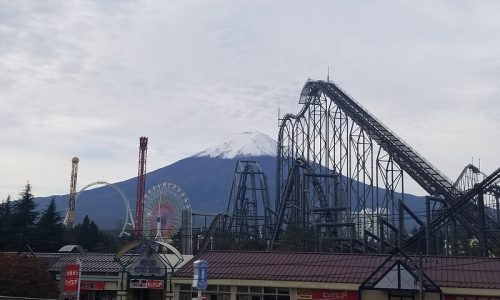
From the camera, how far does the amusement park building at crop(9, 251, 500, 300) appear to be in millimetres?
26906

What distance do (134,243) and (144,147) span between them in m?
55.9

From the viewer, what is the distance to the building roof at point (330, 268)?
27.5m

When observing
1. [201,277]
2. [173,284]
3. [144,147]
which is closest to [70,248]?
[173,284]

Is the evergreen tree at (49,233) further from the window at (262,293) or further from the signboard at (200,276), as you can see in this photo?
the signboard at (200,276)

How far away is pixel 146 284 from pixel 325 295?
1100 cm

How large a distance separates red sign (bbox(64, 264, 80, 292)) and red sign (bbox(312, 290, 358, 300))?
1178 centimetres

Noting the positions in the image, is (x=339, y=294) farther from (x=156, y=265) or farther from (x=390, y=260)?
(x=156, y=265)

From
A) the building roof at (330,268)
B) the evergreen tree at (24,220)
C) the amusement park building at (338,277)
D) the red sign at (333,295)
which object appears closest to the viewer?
the amusement park building at (338,277)

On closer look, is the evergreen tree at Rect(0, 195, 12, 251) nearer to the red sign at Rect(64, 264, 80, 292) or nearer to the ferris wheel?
the ferris wheel

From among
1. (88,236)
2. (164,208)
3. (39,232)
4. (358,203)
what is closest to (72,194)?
(88,236)

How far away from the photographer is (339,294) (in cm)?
2823

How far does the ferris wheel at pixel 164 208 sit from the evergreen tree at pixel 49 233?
1035 centimetres

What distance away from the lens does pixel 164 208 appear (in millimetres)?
70812

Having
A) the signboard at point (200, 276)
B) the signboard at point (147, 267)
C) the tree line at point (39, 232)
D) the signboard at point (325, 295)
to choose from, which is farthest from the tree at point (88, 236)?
the signboard at point (200, 276)
